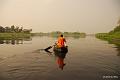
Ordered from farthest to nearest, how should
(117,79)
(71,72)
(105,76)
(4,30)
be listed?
(4,30)
(71,72)
(105,76)
(117,79)

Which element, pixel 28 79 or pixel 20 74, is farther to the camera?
pixel 20 74

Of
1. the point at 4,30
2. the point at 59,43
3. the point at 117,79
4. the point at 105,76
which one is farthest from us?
the point at 4,30

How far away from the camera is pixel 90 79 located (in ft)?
27.7

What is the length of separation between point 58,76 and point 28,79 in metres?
1.56

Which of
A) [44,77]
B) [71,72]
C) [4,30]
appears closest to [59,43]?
[71,72]

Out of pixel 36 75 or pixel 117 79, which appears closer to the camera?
pixel 117 79

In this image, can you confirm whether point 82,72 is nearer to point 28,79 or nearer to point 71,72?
point 71,72

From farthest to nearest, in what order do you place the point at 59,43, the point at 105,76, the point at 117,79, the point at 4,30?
the point at 4,30, the point at 59,43, the point at 105,76, the point at 117,79

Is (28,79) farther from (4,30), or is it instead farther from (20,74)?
(4,30)

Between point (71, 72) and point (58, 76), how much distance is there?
1132 mm

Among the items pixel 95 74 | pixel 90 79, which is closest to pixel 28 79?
pixel 90 79

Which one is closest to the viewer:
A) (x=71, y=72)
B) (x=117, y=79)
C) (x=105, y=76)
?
(x=117, y=79)

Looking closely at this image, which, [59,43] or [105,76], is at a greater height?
[59,43]

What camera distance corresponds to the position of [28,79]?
27.5ft
